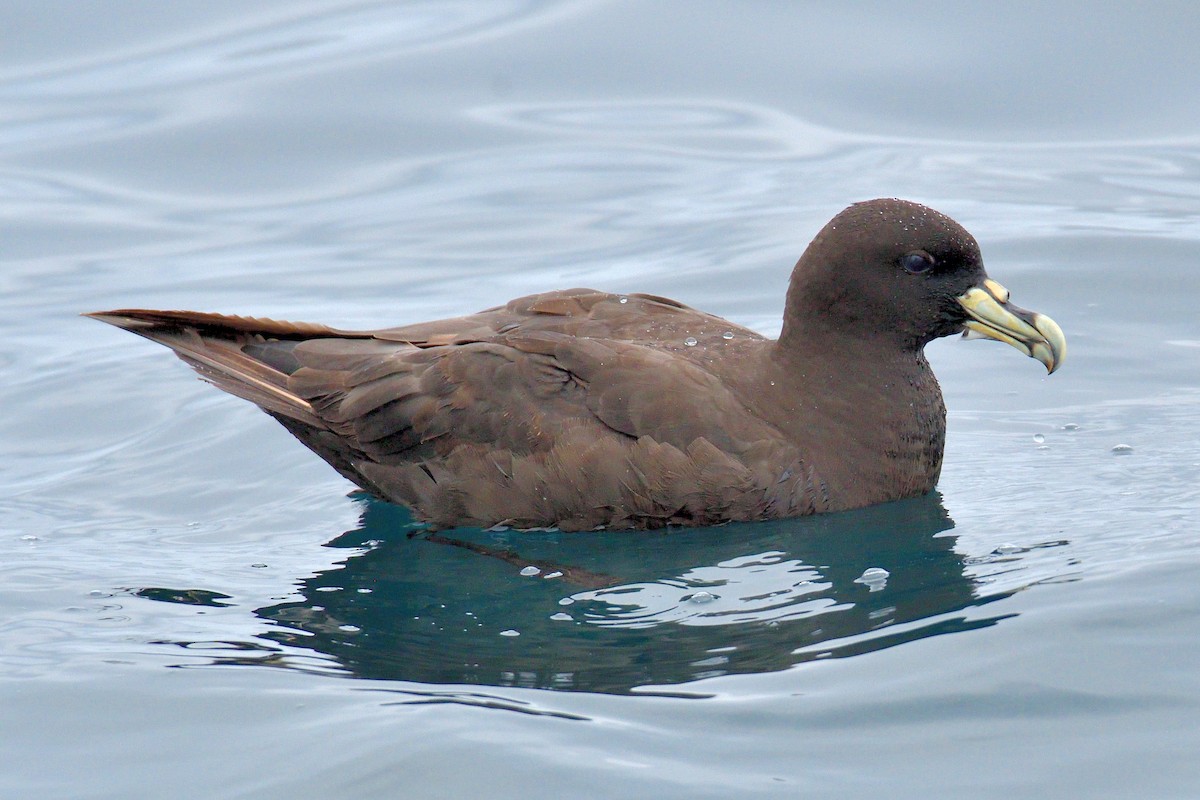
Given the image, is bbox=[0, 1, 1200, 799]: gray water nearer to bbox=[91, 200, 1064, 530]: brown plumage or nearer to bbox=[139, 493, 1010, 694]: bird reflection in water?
bbox=[139, 493, 1010, 694]: bird reflection in water

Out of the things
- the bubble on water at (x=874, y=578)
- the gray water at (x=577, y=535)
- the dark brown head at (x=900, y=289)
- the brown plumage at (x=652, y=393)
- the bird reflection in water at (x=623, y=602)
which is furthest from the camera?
the dark brown head at (x=900, y=289)

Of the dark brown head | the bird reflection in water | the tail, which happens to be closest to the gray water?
the bird reflection in water

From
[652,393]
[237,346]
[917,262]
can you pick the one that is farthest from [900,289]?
[237,346]

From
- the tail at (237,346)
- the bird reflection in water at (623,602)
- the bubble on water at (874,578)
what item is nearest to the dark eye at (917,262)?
the bird reflection in water at (623,602)

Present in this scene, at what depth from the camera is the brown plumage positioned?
6215 millimetres

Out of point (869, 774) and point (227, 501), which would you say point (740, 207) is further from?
point (869, 774)

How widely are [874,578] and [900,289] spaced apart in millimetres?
1305

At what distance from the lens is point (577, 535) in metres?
6.38

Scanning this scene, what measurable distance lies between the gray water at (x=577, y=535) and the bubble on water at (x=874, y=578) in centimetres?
2

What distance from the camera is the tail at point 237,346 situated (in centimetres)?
672

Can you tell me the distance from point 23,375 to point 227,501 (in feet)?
7.81

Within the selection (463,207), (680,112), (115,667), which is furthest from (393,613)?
(680,112)

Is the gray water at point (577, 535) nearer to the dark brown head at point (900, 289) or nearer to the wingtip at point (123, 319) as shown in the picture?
the dark brown head at point (900, 289)

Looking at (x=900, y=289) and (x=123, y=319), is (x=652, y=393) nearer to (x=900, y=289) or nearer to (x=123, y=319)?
(x=900, y=289)
